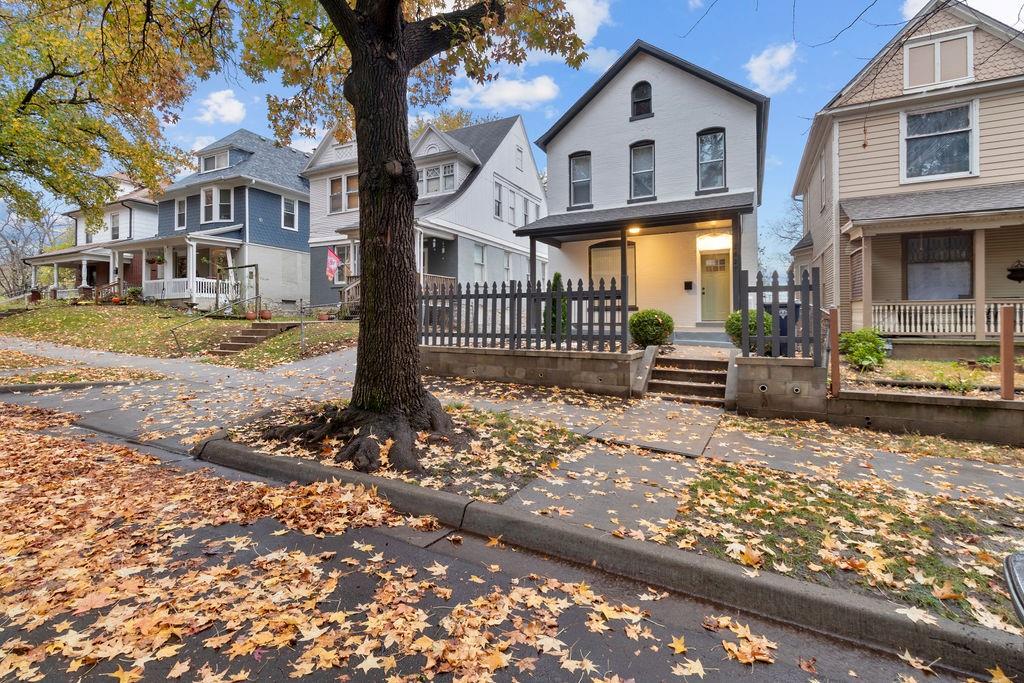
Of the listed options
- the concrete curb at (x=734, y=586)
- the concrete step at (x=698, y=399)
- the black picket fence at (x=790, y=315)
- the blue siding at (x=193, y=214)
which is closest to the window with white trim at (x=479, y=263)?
the blue siding at (x=193, y=214)

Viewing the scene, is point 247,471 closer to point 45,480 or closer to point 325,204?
point 45,480

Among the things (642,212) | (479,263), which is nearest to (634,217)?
(642,212)

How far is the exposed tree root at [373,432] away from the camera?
4.32 meters

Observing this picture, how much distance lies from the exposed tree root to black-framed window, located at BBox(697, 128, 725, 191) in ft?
38.3

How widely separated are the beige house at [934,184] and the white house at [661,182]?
2454 mm

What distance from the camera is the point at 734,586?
→ 8.63 feet

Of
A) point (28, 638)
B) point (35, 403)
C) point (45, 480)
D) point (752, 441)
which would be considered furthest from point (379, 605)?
point (35, 403)

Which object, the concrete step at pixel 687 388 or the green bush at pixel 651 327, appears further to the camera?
the green bush at pixel 651 327

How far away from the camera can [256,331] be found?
13.7 metres

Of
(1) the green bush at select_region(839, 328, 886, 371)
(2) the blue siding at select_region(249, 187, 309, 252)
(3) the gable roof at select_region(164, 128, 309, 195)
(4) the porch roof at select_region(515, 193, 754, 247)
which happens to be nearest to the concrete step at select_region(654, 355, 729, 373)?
(1) the green bush at select_region(839, 328, 886, 371)

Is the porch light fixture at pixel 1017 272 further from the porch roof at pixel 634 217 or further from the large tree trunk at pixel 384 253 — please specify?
the large tree trunk at pixel 384 253

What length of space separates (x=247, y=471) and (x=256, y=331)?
1053 centimetres

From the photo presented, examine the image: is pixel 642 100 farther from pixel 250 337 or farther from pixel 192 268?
pixel 192 268

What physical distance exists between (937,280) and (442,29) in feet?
46.0
